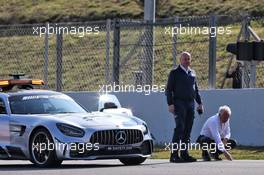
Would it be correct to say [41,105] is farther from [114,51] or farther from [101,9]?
[101,9]

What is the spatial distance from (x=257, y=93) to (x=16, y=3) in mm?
29114

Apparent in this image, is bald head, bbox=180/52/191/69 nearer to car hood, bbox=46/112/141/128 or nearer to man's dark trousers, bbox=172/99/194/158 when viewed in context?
man's dark trousers, bbox=172/99/194/158

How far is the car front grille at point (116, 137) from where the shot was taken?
16.8 metres

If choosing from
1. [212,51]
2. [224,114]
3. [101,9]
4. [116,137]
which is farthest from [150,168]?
[101,9]

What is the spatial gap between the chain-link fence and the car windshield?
4.51 metres

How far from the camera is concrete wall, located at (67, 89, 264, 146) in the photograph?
21.1 m

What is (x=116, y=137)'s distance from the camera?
55.5ft

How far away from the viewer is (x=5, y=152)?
17.8 m

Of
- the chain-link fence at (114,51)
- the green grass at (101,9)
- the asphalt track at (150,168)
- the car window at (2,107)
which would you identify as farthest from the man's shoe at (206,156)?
the green grass at (101,9)

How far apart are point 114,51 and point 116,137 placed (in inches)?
287

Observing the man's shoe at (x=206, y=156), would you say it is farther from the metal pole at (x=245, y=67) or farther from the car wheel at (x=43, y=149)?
the metal pole at (x=245, y=67)

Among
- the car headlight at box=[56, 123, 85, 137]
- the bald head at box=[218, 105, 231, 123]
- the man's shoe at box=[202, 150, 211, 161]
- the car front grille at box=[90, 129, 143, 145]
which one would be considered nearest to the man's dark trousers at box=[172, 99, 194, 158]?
the man's shoe at box=[202, 150, 211, 161]

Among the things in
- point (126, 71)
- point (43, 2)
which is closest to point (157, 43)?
point (126, 71)

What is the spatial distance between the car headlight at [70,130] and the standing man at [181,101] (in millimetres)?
2002
